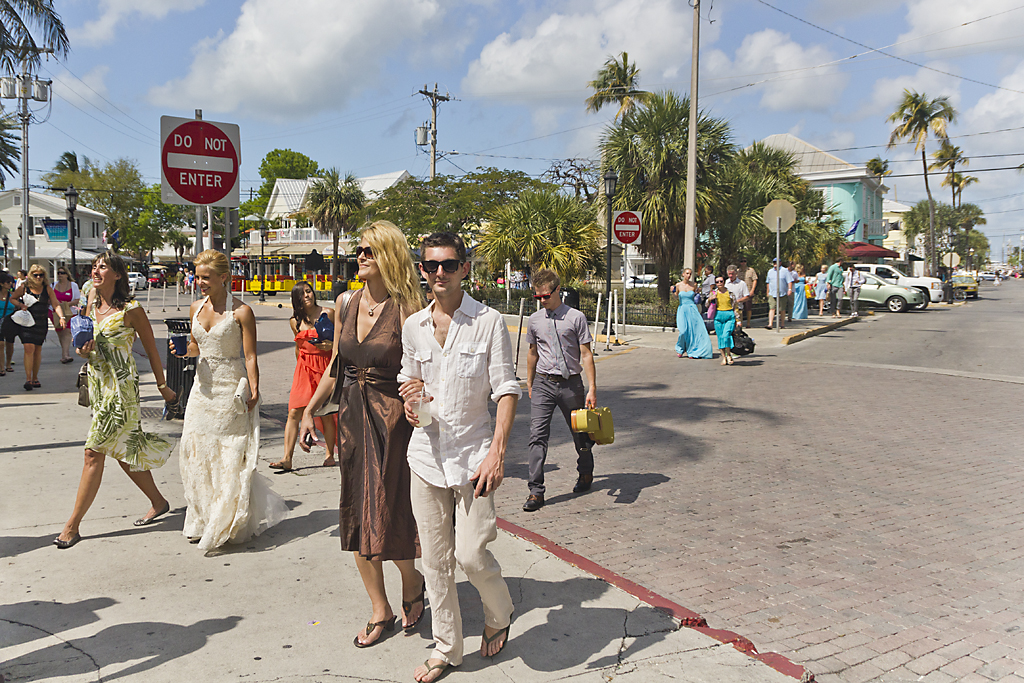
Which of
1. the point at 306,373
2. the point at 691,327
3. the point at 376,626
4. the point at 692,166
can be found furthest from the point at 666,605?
the point at 692,166

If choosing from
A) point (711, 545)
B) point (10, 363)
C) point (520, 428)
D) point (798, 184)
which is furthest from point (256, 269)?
point (711, 545)

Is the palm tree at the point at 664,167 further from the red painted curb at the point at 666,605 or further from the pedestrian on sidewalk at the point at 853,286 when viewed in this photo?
the red painted curb at the point at 666,605

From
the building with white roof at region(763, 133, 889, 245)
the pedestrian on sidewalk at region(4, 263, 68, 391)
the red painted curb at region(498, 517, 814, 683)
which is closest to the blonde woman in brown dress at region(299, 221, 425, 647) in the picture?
the red painted curb at region(498, 517, 814, 683)

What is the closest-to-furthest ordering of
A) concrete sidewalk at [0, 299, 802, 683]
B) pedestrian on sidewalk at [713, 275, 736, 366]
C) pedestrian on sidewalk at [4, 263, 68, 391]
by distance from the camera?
1. concrete sidewalk at [0, 299, 802, 683]
2. pedestrian on sidewalk at [4, 263, 68, 391]
3. pedestrian on sidewalk at [713, 275, 736, 366]

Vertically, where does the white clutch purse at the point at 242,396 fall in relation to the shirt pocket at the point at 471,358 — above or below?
below

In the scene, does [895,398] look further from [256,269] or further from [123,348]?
[256,269]

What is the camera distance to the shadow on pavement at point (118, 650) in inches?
125

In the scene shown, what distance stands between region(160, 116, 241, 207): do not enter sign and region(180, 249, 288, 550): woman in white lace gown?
1335 millimetres

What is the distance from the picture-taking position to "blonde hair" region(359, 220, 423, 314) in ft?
11.1

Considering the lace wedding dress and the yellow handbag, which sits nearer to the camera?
the lace wedding dress

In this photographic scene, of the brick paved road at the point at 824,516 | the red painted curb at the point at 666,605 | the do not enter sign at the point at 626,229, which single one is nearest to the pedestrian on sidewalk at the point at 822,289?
the do not enter sign at the point at 626,229

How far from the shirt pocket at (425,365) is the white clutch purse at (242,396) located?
204 centimetres

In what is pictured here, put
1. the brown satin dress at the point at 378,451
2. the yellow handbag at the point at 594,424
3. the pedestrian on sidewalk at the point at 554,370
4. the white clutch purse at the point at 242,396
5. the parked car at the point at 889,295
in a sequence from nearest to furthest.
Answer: the brown satin dress at the point at 378,451 → the white clutch purse at the point at 242,396 → the yellow handbag at the point at 594,424 → the pedestrian on sidewalk at the point at 554,370 → the parked car at the point at 889,295

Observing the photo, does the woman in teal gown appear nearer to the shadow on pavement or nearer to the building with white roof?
the shadow on pavement
